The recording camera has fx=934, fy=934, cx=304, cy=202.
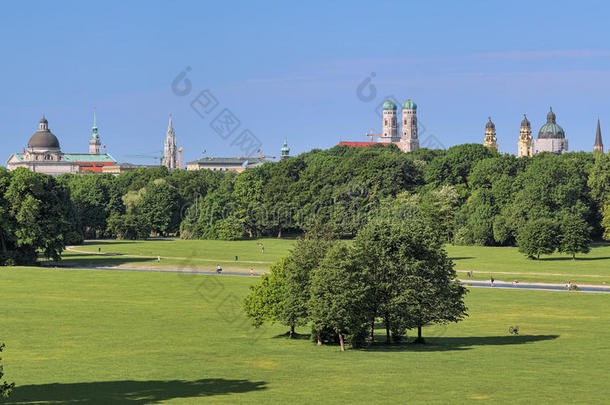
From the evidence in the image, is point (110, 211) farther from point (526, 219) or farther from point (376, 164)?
point (526, 219)

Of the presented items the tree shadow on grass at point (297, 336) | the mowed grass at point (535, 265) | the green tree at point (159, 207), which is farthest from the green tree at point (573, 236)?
the green tree at point (159, 207)

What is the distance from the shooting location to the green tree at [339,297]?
5072cm

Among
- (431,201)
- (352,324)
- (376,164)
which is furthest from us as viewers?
(376,164)

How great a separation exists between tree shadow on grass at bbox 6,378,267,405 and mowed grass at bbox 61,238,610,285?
5871 centimetres

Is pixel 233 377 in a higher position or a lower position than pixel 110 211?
lower

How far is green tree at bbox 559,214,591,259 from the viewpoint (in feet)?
374

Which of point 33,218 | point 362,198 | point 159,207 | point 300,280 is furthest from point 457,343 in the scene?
point 159,207

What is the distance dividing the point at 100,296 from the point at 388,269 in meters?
30.0

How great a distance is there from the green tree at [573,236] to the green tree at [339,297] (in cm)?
6778

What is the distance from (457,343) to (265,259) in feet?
220

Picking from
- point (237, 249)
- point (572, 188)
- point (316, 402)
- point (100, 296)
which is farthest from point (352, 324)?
point (572, 188)

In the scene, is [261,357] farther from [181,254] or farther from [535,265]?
[181,254]

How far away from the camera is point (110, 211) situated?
6836 inches

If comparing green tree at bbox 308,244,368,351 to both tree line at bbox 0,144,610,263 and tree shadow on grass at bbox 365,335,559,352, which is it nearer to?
tree shadow on grass at bbox 365,335,559,352
